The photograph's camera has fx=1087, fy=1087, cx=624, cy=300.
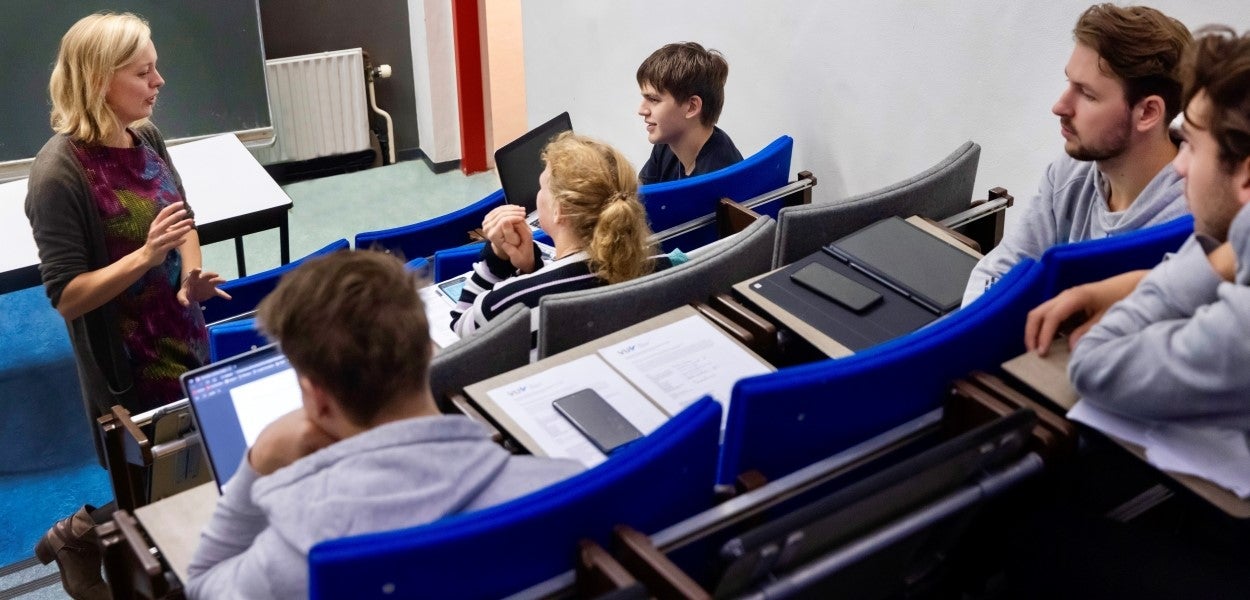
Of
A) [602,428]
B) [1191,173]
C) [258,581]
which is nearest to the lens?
[258,581]

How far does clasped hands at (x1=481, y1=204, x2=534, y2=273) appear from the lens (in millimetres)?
2508

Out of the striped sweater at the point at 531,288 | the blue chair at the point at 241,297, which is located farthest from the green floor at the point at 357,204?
the striped sweater at the point at 531,288

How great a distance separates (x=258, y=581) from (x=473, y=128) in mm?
4861

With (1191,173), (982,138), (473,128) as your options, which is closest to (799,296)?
(1191,173)

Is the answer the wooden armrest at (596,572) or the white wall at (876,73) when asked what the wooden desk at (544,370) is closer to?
the wooden armrest at (596,572)

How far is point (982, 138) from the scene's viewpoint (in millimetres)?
2967

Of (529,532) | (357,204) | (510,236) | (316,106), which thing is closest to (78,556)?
(510,236)

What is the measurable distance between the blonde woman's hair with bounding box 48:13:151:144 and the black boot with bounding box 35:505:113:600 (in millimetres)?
898

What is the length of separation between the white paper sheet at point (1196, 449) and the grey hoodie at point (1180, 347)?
0.01 metres

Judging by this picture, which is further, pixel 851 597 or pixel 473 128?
pixel 473 128

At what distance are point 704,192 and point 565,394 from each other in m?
1.31

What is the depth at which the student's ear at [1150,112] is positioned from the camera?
2.17 m

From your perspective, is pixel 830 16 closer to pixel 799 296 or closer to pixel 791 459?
pixel 799 296

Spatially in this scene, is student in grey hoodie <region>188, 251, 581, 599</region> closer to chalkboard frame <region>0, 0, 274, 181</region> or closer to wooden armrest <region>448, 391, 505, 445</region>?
wooden armrest <region>448, 391, 505, 445</region>
